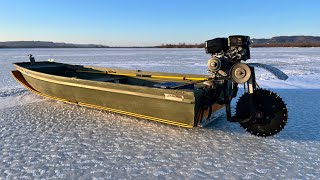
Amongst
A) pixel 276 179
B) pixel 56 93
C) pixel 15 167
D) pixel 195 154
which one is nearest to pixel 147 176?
pixel 195 154

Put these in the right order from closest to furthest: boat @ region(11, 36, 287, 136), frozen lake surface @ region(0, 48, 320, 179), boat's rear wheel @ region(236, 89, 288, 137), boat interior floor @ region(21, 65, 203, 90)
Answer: frozen lake surface @ region(0, 48, 320, 179)
boat's rear wheel @ region(236, 89, 288, 137)
boat @ region(11, 36, 287, 136)
boat interior floor @ region(21, 65, 203, 90)

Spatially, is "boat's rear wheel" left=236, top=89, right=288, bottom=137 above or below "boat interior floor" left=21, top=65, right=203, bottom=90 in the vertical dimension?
below

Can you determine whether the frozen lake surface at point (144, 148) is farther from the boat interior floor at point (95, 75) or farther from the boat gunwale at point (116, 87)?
the boat interior floor at point (95, 75)

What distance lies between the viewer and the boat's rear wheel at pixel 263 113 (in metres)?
4.30

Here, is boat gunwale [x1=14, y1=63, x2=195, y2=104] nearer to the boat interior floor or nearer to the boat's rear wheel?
the boat's rear wheel

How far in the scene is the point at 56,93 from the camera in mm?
6992

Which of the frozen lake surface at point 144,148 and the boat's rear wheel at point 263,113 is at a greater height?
the boat's rear wheel at point 263,113

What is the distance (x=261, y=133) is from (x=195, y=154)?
4.13ft

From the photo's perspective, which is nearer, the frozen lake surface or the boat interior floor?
the frozen lake surface

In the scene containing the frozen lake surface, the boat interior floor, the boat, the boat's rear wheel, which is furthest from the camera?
the boat interior floor

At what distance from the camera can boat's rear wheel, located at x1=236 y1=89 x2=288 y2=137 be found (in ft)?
14.1

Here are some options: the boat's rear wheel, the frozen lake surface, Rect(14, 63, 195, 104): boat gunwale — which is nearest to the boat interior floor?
Rect(14, 63, 195, 104): boat gunwale

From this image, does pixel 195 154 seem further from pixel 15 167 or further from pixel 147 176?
pixel 15 167

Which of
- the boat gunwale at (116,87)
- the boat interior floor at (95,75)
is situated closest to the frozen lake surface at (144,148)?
the boat gunwale at (116,87)
